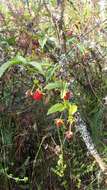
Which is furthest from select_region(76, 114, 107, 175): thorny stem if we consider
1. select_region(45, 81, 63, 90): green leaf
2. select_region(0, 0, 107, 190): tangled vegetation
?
select_region(45, 81, 63, 90): green leaf

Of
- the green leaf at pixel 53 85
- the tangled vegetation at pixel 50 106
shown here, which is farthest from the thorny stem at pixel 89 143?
the green leaf at pixel 53 85

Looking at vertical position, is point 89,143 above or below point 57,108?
below

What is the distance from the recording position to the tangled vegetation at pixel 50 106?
183cm

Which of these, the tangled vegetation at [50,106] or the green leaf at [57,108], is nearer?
the green leaf at [57,108]

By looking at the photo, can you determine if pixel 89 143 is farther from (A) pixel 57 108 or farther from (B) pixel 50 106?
(B) pixel 50 106

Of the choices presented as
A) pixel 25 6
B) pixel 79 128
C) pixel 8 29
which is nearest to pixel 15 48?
pixel 8 29

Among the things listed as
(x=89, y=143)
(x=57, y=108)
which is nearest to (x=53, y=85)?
(x=57, y=108)

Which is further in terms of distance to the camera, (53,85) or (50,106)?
(50,106)

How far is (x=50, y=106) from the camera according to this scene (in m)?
1.97

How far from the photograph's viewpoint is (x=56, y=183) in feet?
6.15

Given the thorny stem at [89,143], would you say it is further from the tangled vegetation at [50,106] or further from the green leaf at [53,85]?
the green leaf at [53,85]

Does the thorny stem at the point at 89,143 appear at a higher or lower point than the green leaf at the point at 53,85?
lower

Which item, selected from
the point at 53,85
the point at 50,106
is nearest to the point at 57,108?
the point at 53,85

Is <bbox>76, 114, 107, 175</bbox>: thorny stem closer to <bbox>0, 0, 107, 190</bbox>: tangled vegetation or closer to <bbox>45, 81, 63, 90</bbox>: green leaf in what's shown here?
<bbox>0, 0, 107, 190</bbox>: tangled vegetation
